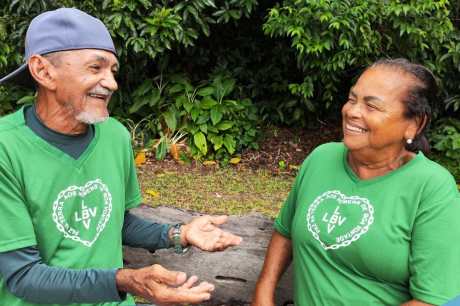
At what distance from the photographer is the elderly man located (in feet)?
6.68

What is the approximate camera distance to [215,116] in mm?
6984

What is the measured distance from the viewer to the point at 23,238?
203 centimetres

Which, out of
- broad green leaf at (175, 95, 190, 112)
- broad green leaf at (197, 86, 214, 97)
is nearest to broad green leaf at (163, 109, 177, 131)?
broad green leaf at (175, 95, 190, 112)

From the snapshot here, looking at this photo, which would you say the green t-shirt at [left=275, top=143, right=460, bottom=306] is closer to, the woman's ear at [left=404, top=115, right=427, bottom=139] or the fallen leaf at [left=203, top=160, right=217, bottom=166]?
the woman's ear at [left=404, top=115, right=427, bottom=139]

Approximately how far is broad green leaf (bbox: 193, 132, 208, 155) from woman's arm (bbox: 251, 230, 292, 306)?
4.41 metres

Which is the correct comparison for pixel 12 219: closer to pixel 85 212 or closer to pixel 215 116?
pixel 85 212

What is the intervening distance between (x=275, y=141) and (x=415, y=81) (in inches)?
207

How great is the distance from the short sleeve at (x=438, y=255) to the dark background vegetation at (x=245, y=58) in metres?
3.84

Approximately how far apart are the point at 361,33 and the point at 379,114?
387 cm

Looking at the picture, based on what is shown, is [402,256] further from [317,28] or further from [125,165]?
[317,28]

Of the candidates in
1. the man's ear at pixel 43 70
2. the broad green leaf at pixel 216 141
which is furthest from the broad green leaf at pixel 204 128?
the man's ear at pixel 43 70

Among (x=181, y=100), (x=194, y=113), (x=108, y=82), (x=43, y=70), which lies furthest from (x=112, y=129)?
(x=181, y=100)

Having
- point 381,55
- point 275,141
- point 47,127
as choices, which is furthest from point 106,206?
point 275,141

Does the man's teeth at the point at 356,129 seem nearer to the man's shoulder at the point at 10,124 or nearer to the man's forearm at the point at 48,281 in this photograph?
the man's forearm at the point at 48,281
